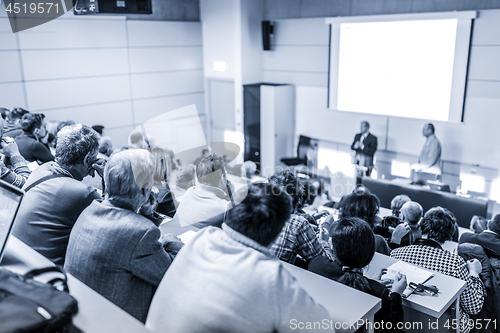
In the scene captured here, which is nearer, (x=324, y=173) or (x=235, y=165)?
(x=324, y=173)

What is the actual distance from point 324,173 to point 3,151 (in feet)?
20.5

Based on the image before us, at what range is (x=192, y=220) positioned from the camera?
2613 mm

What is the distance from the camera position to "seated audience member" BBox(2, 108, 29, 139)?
4.43m

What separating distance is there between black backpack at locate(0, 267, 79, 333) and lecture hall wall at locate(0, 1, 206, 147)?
6787 mm

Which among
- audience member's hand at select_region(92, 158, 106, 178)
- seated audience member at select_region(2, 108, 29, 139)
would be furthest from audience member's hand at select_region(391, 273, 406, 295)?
seated audience member at select_region(2, 108, 29, 139)

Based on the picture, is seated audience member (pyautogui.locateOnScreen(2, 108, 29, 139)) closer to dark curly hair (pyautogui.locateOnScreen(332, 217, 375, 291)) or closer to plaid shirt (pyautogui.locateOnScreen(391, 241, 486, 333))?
dark curly hair (pyautogui.locateOnScreen(332, 217, 375, 291))

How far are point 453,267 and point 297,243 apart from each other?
1045mm

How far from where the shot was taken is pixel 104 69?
783 cm

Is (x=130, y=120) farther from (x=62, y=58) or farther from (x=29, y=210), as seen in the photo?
(x=29, y=210)

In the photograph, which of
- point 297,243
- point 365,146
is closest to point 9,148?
point 297,243

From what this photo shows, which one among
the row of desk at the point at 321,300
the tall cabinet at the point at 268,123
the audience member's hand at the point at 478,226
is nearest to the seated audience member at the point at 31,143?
the row of desk at the point at 321,300

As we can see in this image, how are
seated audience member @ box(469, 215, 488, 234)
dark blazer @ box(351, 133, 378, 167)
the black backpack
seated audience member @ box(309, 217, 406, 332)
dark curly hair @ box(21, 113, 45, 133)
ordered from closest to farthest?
the black backpack → seated audience member @ box(309, 217, 406, 332) → dark curly hair @ box(21, 113, 45, 133) → seated audience member @ box(469, 215, 488, 234) → dark blazer @ box(351, 133, 378, 167)

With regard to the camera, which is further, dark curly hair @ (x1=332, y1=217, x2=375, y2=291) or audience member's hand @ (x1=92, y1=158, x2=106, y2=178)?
audience member's hand @ (x1=92, y1=158, x2=106, y2=178)

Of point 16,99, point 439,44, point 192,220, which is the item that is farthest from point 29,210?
point 439,44
